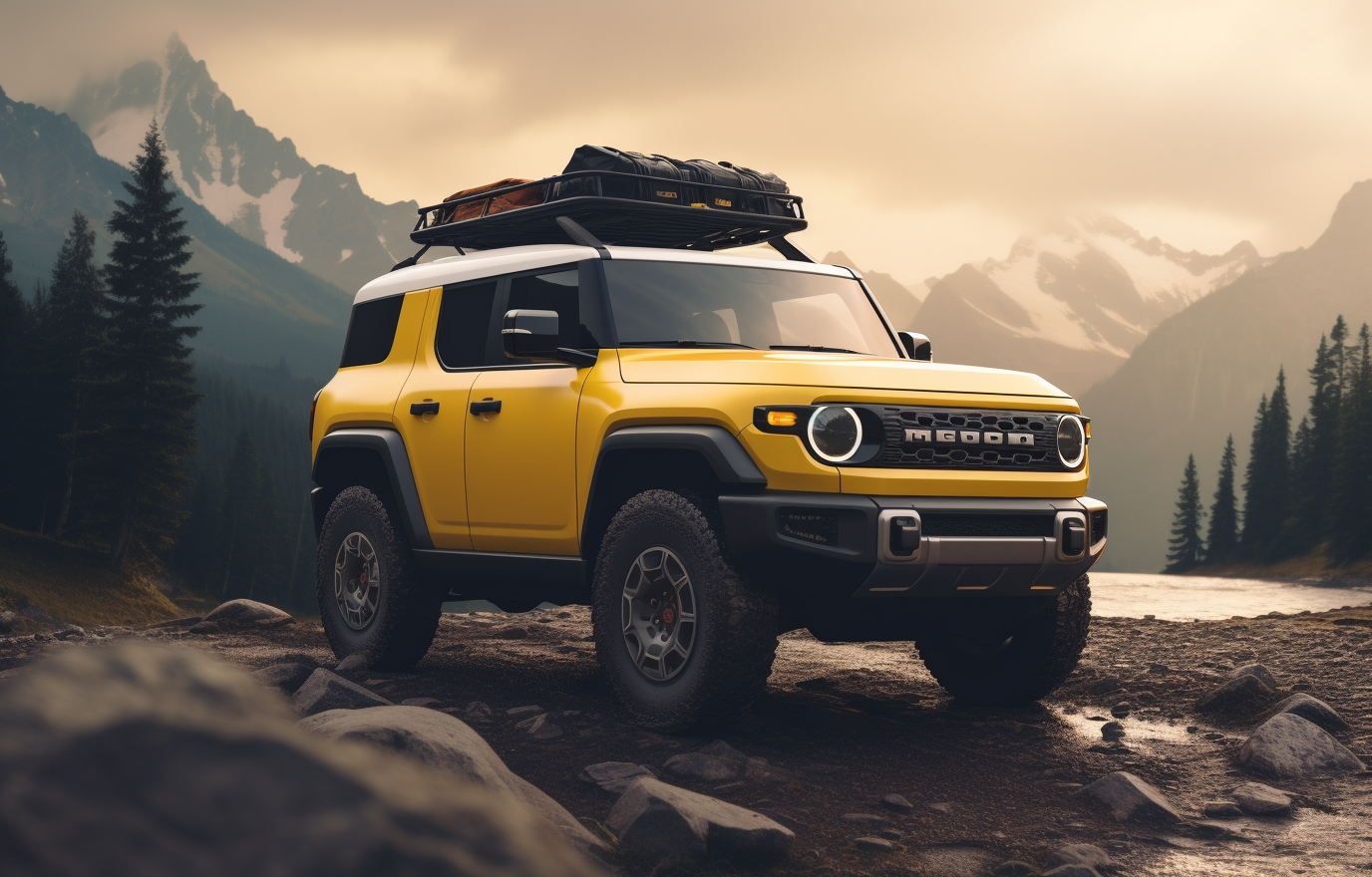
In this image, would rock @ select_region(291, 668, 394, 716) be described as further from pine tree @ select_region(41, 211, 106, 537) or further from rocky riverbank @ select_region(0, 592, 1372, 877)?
pine tree @ select_region(41, 211, 106, 537)

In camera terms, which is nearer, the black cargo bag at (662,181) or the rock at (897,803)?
the rock at (897,803)

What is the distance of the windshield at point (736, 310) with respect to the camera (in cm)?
641

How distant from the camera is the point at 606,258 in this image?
21.3 ft

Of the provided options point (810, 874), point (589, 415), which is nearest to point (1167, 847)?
point (810, 874)

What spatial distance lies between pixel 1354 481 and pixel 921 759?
67629 millimetres

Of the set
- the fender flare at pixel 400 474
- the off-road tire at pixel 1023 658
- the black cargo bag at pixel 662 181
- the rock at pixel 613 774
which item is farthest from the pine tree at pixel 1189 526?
the rock at pixel 613 774

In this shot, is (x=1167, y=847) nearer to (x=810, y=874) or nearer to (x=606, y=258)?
(x=810, y=874)

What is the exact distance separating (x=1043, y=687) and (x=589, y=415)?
119 inches

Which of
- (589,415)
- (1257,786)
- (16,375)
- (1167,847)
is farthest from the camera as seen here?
(16,375)

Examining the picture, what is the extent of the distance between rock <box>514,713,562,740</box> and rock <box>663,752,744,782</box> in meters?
0.84

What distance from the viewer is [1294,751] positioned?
5816 mm

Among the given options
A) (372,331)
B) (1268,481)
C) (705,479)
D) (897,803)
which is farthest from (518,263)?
(1268,481)

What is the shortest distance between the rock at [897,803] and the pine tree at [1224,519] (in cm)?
8888

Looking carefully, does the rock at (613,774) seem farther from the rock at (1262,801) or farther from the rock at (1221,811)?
the rock at (1262,801)
